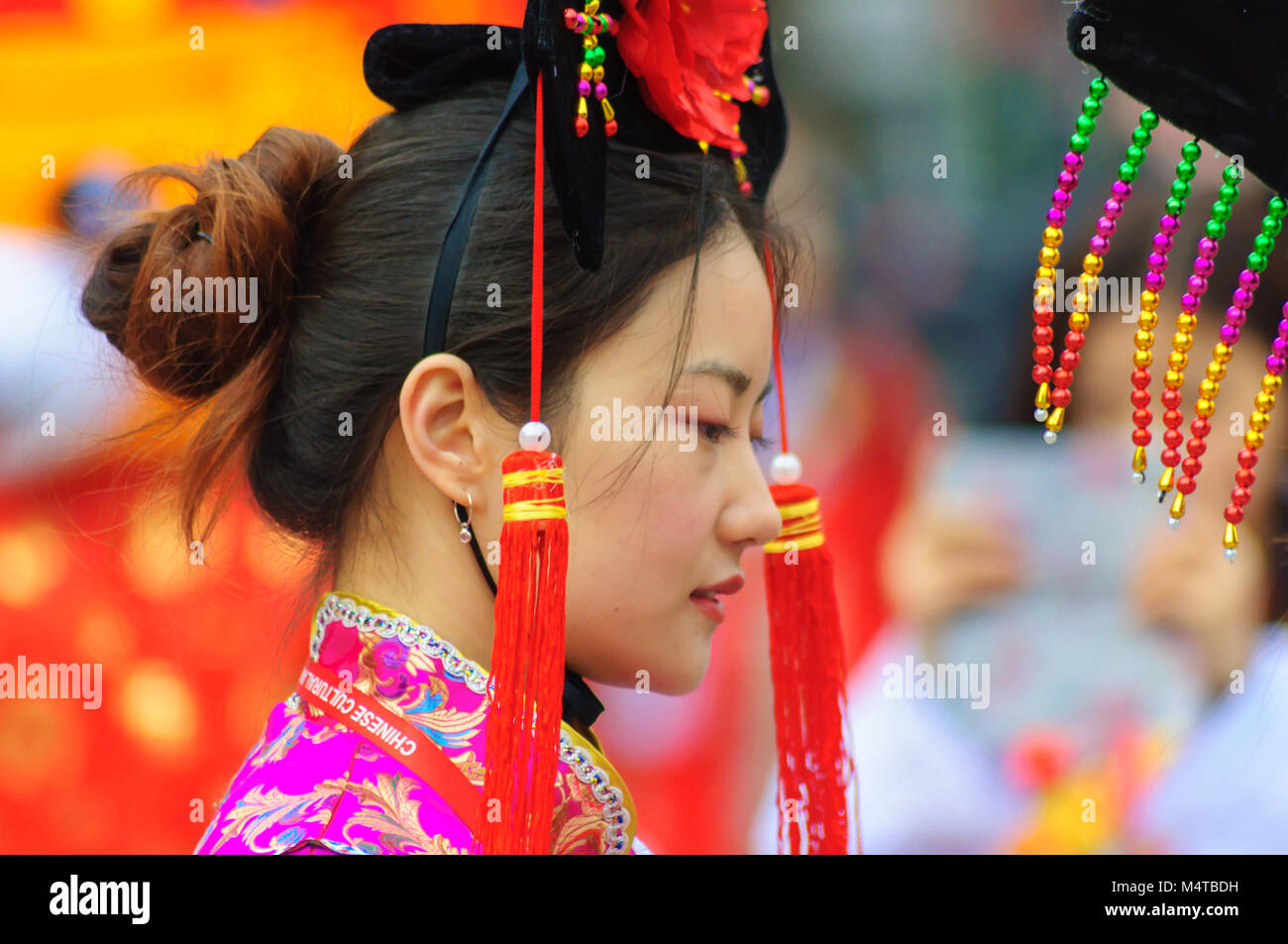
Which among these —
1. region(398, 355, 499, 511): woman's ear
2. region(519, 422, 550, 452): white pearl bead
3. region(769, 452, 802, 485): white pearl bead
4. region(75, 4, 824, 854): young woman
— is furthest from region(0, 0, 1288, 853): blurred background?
region(519, 422, 550, 452): white pearl bead

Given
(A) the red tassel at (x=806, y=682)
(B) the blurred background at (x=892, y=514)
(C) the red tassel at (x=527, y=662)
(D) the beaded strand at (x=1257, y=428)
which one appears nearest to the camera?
(C) the red tassel at (x=527, y=662)

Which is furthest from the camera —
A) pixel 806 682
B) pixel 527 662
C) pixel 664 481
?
pixel 806 682

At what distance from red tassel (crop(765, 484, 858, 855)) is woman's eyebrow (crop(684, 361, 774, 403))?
27cm

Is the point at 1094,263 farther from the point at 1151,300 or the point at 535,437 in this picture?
the point at 535,437

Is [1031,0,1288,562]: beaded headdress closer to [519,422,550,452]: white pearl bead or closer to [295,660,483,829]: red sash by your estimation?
[519,422,550,452]: white pearl bead

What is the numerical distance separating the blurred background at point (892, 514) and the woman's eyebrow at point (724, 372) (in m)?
1.12

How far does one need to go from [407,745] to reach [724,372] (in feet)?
1.31

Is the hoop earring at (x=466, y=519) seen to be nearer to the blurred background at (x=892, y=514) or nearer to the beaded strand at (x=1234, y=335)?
the beaded strand at (x=1234, y=335)

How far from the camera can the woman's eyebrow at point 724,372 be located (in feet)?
3.46

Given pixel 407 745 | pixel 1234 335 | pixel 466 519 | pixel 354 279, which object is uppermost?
pixel 354 279

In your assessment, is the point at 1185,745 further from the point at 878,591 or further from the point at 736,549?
the point at 736,549

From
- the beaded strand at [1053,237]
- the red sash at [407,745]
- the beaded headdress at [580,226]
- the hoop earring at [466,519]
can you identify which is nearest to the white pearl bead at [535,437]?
the beaded headdress at [580,226]

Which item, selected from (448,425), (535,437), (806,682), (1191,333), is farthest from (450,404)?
(1191,333)

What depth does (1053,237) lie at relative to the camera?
3.34 ft
